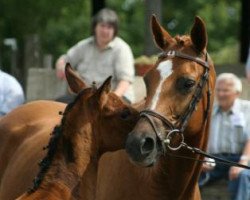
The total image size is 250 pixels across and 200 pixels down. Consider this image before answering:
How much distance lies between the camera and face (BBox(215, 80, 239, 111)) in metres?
9.66

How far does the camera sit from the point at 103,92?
245 inches

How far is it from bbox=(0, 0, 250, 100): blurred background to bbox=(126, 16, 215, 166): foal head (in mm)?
8090

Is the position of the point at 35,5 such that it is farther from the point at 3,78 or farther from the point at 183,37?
the point at 183,37

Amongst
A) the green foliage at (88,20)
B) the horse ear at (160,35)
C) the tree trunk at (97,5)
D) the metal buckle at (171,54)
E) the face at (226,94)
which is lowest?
the green foliage at (88,20)

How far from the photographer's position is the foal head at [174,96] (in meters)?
6.29

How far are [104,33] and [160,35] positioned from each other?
2917 millimetres

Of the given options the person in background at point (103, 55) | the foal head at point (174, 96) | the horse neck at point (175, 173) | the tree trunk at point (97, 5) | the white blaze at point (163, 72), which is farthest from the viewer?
the tree trunk at point (97, 5)

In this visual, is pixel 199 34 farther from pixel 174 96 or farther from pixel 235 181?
pixel 235 181

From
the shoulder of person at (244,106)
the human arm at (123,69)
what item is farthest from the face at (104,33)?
the shoulder of person at (244,106)

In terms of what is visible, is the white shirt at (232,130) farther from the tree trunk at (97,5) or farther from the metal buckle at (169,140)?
the tree trunk at (97,5)

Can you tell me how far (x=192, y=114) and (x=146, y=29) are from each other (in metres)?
8.60

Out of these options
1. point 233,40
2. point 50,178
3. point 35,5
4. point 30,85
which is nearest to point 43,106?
point 50,178

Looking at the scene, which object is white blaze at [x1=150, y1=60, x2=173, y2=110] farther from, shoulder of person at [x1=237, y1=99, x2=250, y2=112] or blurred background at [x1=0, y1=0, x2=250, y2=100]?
blurred background at [x1=0, y1=0, x2=250, y2=100]

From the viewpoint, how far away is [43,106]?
8711 millimetres
